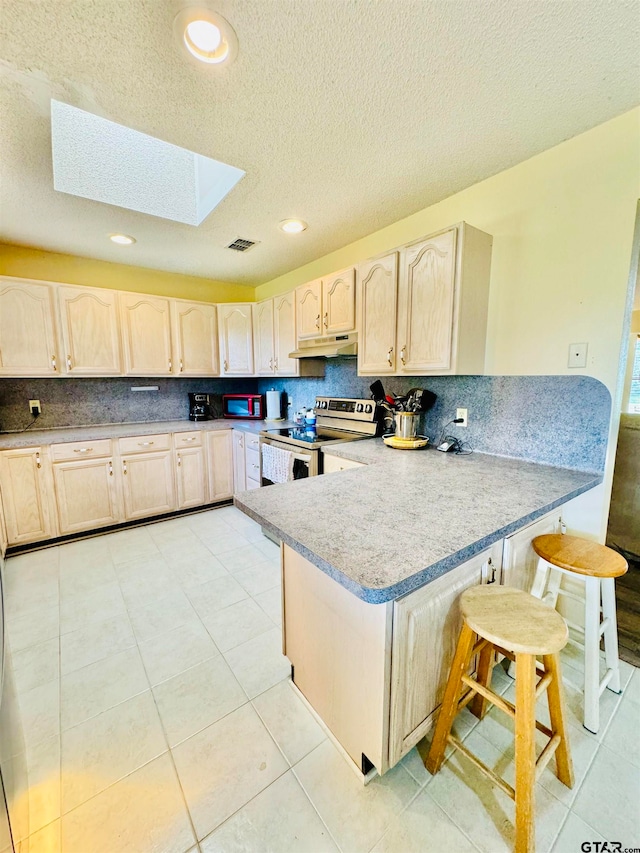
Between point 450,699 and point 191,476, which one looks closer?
point 450,699

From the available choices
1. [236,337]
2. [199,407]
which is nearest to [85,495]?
[199,407]

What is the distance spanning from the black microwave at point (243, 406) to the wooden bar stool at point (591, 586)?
10.1 feet

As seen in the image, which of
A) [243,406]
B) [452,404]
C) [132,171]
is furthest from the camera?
[243,406]

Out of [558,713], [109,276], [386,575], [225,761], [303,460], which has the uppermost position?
[109,276]

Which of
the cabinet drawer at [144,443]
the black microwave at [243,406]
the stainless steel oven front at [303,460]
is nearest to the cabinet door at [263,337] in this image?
the black microwave at [243,406]

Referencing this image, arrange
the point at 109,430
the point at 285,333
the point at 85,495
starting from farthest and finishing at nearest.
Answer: the point at 285,333, the point at 109,430, the point at 85,495

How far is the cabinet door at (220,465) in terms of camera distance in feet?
11.7

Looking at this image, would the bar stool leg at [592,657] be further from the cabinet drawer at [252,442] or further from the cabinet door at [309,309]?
the cabinet drawer at [252,442]

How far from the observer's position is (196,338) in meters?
3.64

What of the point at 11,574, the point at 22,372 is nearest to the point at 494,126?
the point at 22,372

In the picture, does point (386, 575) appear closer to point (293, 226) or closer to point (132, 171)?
point (293, 226)

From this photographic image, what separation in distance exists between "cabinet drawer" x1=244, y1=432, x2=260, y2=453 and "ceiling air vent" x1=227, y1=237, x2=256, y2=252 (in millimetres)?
1695

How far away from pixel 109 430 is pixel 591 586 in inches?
142

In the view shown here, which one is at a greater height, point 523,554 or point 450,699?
point 523,554
